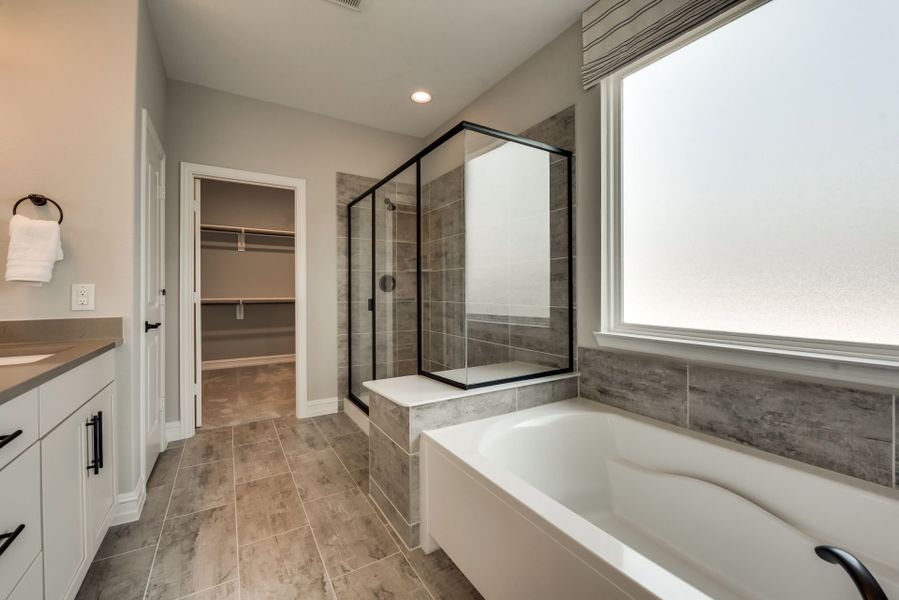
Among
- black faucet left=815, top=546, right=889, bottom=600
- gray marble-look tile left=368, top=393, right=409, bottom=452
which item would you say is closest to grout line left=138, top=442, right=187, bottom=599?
gray marble-look tile left=368, top=393, right=409, bottom=452

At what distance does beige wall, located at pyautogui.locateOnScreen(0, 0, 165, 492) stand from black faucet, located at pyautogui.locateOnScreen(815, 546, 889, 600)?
2760 millimetres

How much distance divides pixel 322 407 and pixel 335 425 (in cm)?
32

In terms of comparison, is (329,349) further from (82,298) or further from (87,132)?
(87,132)

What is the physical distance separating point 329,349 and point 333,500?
160 cm

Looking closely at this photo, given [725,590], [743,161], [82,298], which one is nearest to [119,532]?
[82,298]

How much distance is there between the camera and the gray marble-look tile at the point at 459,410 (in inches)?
64.9

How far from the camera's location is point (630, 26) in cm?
180

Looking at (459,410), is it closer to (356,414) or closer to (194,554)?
(194,554)

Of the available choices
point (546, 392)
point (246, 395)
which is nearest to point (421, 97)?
point (546, 392)

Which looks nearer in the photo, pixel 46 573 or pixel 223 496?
pixel 46 573

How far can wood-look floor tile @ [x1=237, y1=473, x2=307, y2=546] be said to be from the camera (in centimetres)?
176

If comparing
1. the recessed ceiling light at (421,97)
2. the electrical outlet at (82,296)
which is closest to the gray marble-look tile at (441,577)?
the electrical outlet at (82,296)

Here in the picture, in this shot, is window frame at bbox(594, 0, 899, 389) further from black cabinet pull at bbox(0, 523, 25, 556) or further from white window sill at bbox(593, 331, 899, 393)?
black cabinet pull at bbox(0, 523, 25, 556)

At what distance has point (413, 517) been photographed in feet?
5.40
